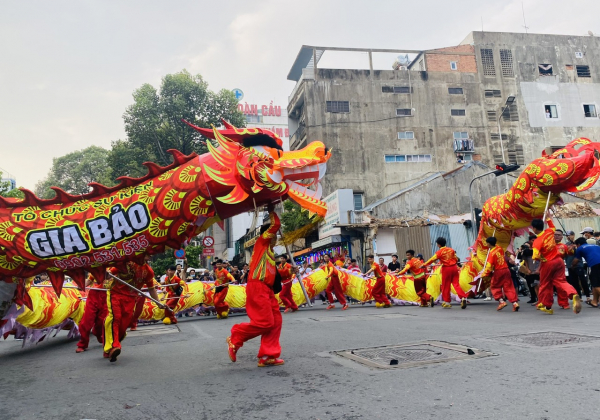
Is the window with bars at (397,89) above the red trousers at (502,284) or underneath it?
above

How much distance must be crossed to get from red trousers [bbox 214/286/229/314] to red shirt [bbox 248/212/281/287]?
269 inches

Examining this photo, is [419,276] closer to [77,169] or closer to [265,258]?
[265,258]

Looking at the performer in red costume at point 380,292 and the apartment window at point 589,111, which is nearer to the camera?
the performer in red costume at point 380,292

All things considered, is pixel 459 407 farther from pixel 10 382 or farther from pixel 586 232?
pixel 586 232

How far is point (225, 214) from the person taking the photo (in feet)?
17.4

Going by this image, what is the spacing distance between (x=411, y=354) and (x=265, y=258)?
1.90m

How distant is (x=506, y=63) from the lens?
31.6m

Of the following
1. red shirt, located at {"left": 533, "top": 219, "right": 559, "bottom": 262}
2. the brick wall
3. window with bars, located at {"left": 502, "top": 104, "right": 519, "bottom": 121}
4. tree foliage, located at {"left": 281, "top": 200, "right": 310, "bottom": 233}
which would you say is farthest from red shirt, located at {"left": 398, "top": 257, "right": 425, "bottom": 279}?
window with bars, located at {"left": 502, "top": 104, "right": 519, "bottom": 121}

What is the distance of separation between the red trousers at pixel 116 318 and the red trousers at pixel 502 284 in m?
7.51

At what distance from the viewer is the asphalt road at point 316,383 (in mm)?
3311

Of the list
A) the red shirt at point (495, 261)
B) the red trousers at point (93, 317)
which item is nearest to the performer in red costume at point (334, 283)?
the red shirt at point (495, 261)

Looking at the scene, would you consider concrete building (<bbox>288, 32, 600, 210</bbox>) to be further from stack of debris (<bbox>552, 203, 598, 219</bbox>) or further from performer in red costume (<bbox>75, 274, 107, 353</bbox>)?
performer in red costume (<bbox>75, 274, 107, 353</bbox>)

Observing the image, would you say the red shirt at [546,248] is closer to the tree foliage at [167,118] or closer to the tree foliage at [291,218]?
the tree foliage at [291,218]

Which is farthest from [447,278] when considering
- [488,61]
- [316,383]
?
[488,61]
